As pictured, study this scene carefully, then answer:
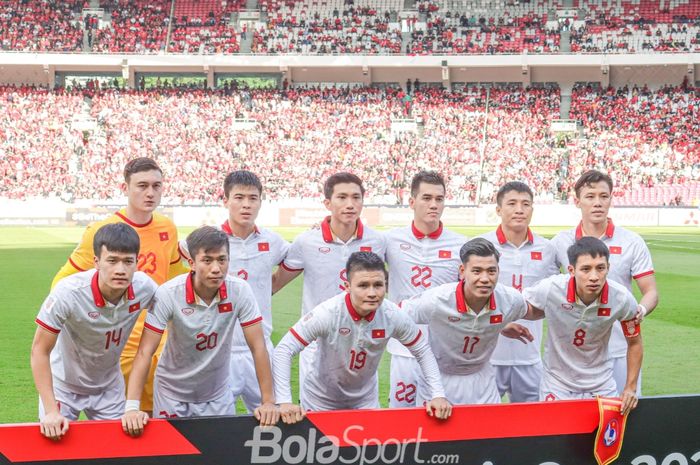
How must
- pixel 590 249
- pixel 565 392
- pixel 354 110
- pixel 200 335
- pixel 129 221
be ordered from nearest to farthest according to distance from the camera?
pixel 200 335
pixel 590 249
pixel 565 392
pixel 129 221
pixel 354 110

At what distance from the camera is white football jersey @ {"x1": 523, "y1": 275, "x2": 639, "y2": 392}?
16.6 feet

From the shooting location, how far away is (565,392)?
523 centimetres

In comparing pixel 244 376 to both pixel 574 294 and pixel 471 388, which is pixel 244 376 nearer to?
pixel 471 388

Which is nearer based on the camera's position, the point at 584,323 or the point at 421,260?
the point at 584,323

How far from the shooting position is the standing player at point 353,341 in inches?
183

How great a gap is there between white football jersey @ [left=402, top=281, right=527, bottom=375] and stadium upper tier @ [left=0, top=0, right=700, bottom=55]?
4309cm

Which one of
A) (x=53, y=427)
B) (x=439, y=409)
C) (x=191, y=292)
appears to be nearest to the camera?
(x=53, y=427)

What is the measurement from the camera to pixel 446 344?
5.22m

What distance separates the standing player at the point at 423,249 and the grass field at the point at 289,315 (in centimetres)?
243

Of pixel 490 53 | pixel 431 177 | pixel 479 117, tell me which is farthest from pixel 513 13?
pixel 431 177

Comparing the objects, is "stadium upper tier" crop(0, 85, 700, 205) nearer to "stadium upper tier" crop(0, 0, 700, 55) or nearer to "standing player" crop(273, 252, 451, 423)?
"stadium upper tier" crop(0, 0, 700, 55)

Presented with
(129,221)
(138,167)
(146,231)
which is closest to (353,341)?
(146,231)

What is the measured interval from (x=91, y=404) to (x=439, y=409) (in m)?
2.15

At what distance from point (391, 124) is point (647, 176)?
13225 mm
